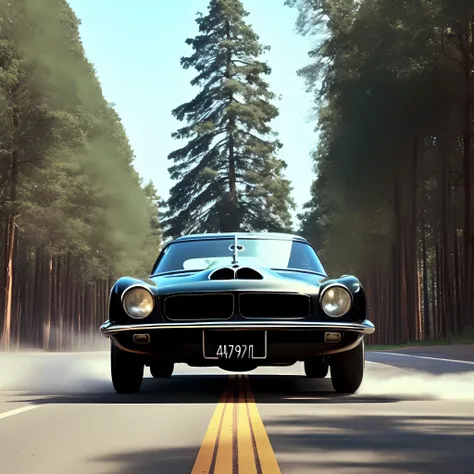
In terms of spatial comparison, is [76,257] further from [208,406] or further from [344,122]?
[208,406]

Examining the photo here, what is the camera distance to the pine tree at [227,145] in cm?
6291

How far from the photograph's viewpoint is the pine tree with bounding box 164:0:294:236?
62.9 meters

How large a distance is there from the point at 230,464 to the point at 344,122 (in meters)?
36.7

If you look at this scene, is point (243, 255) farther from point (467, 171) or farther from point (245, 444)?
point (467, 171)

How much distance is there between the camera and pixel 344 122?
4200 centimetres

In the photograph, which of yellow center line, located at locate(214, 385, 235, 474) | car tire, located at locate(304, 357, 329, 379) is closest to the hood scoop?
yellow center line, located at locate(214, 385, 235, 474)

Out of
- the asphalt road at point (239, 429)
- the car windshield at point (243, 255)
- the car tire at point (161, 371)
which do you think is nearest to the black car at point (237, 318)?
the asphalt road at point (239, 429)

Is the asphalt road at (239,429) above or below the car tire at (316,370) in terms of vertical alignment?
below

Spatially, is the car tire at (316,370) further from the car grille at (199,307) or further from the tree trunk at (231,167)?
the tree trunk at (231,167)

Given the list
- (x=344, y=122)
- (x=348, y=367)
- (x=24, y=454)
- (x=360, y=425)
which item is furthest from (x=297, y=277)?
(x=344, y=122)

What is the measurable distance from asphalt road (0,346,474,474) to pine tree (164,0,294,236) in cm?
5007

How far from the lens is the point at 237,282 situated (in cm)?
1016

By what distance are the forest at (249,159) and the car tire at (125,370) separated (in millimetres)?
24847

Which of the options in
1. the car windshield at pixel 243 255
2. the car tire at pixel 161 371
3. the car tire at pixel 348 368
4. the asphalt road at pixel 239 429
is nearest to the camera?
the asphalt road at pixel 239 429
